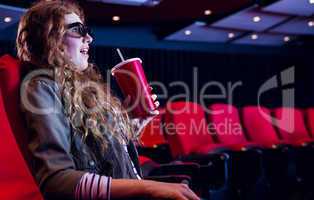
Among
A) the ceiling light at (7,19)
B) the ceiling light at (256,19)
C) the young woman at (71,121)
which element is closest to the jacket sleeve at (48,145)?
the young woman at (71,121)

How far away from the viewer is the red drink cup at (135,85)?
1.01 metres

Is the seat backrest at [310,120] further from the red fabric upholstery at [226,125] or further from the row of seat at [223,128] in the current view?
the red fabric upholstery at [226,125]

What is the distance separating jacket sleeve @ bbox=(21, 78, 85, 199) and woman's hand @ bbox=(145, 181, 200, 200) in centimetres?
10

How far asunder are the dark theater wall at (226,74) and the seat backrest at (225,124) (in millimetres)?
3010

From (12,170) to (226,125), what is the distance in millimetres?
2917

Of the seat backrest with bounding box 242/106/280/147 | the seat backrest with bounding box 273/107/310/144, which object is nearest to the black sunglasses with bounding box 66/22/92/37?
the seat backrest with bounding box 242/106/280/147

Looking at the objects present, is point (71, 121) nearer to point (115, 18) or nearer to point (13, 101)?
point (13, 101)

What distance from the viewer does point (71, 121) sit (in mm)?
806

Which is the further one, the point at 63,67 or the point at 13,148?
the point at 63,67

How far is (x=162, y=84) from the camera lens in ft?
22.5

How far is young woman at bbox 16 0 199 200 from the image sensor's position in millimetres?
708

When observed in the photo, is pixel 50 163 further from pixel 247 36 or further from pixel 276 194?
pixel 247 36

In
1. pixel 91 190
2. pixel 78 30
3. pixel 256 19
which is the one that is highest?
pixel 256 19
